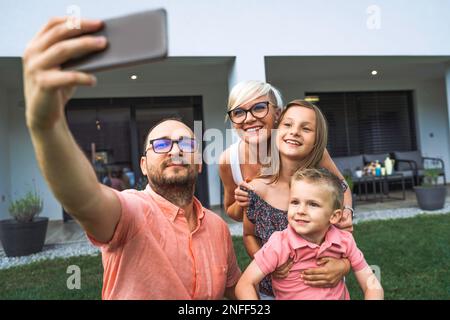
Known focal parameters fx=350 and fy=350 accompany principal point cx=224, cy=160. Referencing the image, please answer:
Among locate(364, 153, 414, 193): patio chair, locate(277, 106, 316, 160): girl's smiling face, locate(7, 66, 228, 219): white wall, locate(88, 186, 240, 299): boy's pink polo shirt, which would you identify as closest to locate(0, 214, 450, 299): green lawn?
locate(277, 106, 316, 160): girl's smiling face

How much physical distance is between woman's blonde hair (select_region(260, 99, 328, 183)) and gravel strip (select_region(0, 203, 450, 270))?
4324 millimetres

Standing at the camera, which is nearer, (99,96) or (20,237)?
(20,237)

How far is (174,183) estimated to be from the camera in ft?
4.07

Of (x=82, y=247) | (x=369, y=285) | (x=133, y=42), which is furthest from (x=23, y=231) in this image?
(x=133, y=42)

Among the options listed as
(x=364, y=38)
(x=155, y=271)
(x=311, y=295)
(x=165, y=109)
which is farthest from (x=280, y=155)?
(x=165, y=109)

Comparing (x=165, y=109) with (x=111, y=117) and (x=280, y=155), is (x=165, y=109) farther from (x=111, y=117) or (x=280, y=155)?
(x=280, y=155)

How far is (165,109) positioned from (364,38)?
5008mm

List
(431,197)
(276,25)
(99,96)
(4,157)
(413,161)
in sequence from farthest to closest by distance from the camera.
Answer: (413,161), (99,96), (4,157), (431,197), (276,25)

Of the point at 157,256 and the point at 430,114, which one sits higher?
the point at 430,114

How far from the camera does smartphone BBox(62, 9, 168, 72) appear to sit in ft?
2.08

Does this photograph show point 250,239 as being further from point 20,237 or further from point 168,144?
point 20,237

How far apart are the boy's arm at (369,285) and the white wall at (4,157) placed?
7.89 meters

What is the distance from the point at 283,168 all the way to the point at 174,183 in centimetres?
53

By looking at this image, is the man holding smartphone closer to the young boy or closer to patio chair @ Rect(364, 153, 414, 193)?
the young boy
